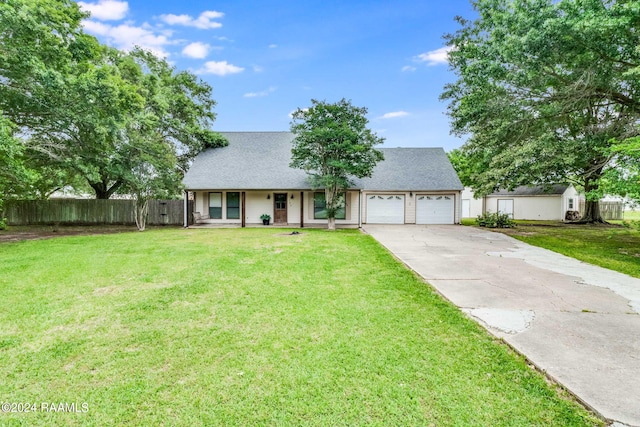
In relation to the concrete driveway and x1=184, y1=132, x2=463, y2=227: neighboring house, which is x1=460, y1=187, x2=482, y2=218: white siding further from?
the concrete driveway

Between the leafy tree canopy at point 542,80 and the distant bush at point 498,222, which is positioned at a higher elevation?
the leafy tree canopy at point 542,80

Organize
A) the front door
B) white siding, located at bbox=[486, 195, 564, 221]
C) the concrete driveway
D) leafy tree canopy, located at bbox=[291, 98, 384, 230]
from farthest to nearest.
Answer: white siding, located at bbox=[486, 195, 564, 221]
the front door
leafy tree canopy, located at bbox=[291, 98, 384, 230]
the concrete driveway

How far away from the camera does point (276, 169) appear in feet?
58.7

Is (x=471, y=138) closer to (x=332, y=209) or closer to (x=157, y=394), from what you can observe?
(x=332, y=209)

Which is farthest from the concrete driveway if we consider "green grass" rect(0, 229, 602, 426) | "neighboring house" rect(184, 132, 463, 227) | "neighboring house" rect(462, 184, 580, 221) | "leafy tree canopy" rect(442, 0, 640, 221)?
"neighboring house" rect(462, 184, 580, 221)

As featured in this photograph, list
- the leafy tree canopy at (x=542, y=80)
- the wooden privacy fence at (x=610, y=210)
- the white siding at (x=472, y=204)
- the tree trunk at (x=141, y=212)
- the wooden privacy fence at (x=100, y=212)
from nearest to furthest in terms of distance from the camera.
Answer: the leafy tree canopy at (x=542, y=80) < the tree trunk at (x=141, y=212) < the wooden privacy fence at (x=100, y=212) < the wooden privacy fence at (x=610, y=210) < the white siding at (x=472, y=204)

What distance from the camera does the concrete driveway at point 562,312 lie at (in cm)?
245

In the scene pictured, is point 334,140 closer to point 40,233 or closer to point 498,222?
point 498,222

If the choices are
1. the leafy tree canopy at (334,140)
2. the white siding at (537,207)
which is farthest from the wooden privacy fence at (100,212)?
the white siding at (537,207)

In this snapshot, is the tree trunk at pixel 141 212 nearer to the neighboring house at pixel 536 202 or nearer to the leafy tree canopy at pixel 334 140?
the leafy tree canopy at pixel 334 140

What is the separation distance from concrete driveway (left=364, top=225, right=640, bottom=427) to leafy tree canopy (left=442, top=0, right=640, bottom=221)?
336cm

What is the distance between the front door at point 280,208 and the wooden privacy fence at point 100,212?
5.86 m

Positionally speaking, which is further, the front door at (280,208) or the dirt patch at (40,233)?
the front door at (280,208)

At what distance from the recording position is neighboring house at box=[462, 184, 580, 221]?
2366 cm
